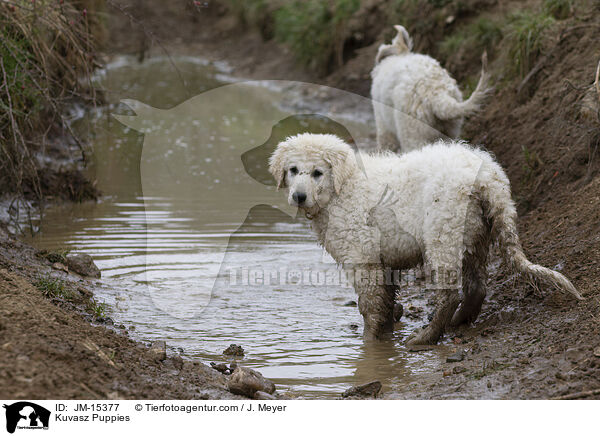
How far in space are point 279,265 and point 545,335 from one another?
3.37 m

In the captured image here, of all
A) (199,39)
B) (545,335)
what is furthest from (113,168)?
(199,39)

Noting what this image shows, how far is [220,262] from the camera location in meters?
7.80

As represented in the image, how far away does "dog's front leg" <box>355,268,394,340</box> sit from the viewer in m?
5.78

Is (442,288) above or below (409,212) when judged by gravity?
below

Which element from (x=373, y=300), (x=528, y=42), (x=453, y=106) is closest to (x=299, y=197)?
(x=373, y=300)

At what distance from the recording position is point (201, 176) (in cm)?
1158

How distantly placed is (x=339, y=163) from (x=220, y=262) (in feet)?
8.16

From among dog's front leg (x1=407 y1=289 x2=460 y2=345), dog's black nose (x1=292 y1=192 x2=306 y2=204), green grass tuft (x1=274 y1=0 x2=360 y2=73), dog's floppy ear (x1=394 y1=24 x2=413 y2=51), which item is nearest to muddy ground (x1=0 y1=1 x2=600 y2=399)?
dog's front leg (x1=407 y1=289 x2=460 y2=345)

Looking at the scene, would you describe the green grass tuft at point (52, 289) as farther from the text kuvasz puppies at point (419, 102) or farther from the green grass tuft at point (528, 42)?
the green grass tuft at point (528, 42)

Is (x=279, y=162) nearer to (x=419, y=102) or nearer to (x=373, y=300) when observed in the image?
(x=373, y=300)

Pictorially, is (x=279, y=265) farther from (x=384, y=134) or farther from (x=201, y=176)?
(x=201, y=176)

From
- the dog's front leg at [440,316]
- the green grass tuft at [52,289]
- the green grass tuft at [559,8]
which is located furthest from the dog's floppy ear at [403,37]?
the green grass tuft at [52,289]
